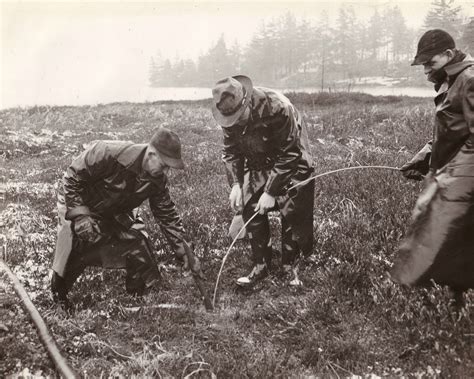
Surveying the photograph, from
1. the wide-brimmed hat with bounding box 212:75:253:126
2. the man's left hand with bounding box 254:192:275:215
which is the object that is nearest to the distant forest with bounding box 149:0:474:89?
the man's left hand with bounding box 254:192:275:215

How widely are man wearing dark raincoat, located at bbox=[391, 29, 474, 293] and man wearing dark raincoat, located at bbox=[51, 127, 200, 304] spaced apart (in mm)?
1920

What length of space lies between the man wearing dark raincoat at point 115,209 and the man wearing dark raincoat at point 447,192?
1920 millimetres

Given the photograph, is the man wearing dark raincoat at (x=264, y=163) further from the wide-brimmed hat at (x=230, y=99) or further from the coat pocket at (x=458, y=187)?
the coat pocket at (x=458, y=187)

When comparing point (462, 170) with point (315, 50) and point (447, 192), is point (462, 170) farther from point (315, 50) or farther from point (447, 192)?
point (315, 50)

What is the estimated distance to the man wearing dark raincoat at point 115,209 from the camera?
3883 millimetres

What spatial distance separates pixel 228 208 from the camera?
634 centimetres

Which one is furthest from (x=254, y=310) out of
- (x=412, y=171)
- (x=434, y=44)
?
(x=434, y=44)

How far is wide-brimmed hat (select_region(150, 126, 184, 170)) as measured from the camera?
3.69m

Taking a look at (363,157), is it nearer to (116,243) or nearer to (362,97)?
(116,243)

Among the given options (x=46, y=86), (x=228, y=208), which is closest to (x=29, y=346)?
(x=228, y=208)

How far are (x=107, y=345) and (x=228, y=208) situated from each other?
10.3 feet

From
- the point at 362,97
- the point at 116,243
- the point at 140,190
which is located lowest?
the point at 362,97

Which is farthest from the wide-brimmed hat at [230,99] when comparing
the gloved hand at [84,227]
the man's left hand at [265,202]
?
the gloved hand at [84,227]

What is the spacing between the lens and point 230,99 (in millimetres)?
3967
